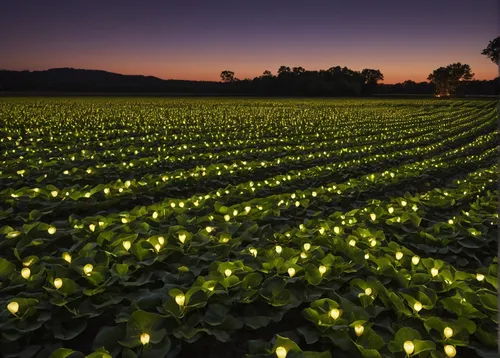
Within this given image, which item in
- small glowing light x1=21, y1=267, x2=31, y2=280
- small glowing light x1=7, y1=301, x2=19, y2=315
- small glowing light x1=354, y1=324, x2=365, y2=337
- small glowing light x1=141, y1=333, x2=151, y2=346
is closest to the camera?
small glowing light x1=141, y1=333, x2=151, y2=346

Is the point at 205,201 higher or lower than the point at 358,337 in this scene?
lower

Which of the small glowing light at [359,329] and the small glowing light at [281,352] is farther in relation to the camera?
the small glowing light at [359,329]

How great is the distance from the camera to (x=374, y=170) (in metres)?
8.72

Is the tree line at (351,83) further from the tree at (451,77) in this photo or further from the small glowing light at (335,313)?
the small glowing light at (335,313)

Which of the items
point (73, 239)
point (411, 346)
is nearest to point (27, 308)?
point (73, 239)

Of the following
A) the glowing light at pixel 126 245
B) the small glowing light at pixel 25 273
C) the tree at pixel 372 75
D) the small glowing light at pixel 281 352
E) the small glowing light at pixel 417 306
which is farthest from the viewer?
the tree at pixel 372 75

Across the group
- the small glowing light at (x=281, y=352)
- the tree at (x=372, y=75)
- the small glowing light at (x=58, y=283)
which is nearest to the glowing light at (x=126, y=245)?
the small glowing light at (x=58, y=283)

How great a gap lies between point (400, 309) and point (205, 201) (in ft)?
10.6

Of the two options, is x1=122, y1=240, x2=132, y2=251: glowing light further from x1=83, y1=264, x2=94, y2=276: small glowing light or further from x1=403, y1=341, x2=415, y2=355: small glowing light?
x1=403, y1=341, x2=415, y2=355: small glowing light

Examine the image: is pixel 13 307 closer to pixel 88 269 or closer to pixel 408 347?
pixel 88 269

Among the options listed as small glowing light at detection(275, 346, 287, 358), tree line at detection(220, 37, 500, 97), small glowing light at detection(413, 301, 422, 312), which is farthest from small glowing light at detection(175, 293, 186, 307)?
tree line at detection(220, 37, 500, 97)

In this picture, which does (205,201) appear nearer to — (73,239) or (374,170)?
(73,239)

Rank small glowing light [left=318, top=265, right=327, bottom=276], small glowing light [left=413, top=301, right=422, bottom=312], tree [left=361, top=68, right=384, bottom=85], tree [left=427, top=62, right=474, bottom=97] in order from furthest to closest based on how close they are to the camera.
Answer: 1. tree [left=361, top=68, right=384, bottom=85]
2. tree [left=427, top=62, right=474, bottom=97]
3. small glowing light [left=318, top=265, right=327, bottom=276]
4. small glowing light [left=413, top=301, right=422, bottom=312]

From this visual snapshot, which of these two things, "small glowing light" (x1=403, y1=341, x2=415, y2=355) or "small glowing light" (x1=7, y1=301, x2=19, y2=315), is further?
"small glowing light" (x1=7, y1=301, x2=19, y2=315)
